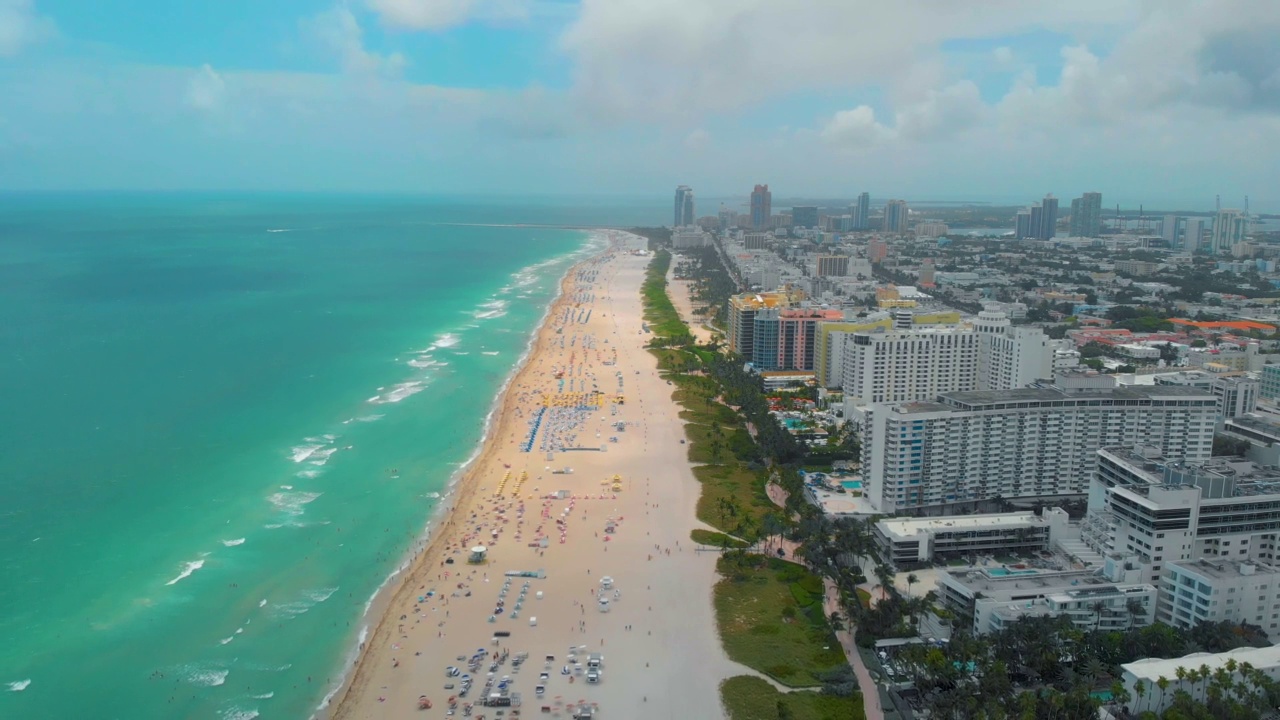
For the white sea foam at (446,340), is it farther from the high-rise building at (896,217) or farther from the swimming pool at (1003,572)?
the high-rise building at (896,217)

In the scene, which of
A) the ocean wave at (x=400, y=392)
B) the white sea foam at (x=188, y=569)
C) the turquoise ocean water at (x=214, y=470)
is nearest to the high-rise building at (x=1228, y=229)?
the turquoise ocean water at (x=214, y=470)

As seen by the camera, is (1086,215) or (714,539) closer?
(714,539)

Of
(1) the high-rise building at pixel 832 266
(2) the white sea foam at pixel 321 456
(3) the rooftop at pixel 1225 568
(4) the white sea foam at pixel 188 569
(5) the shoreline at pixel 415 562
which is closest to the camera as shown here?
(5) the shoreline at pixel 415 562

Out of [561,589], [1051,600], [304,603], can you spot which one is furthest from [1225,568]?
[304,603]

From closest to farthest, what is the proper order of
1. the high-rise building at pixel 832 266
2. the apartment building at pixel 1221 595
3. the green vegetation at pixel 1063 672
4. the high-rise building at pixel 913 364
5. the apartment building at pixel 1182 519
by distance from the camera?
the green vegetation at pixel 1063 672 < the apartment building at pixel 1221 595 < the apartment building at pixel 1182 519 < the high-rise building at pixel 913 364 < the high-rise building at pixel 832 266

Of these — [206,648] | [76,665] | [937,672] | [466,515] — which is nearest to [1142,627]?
[937,672]

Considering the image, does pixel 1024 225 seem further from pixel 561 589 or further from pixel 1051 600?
pixel 561 589
